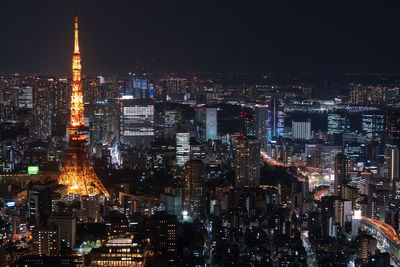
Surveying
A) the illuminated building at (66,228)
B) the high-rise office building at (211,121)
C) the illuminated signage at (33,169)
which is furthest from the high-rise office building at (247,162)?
the illuminated building at (66,228)

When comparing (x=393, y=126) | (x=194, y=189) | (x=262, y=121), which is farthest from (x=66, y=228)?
(x=262, y=121)

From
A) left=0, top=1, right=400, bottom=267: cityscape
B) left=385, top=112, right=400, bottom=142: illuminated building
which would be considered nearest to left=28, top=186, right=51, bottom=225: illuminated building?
left=0, top=1, right=400, bottom=267: cityscape

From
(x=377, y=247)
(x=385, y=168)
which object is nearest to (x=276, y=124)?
(x=385, y=168)

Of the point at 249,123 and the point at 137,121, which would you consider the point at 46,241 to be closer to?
the point at 137,121

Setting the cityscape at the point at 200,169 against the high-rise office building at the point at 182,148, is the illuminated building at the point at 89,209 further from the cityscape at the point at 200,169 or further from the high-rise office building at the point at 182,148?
the high-rise office building at the point at 182,148

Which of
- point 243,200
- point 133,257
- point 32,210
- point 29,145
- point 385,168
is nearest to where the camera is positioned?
point 133,257

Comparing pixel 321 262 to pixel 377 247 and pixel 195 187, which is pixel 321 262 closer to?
pixel 377 247

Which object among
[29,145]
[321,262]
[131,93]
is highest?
[131,93]
